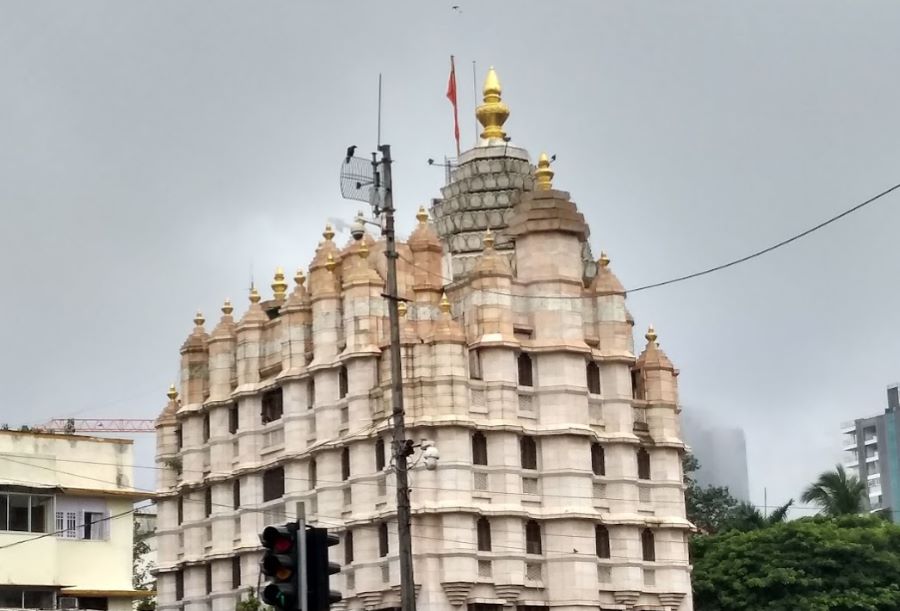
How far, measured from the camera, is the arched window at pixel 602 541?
59.1m

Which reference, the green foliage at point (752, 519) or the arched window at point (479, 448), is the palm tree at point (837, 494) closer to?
the green foliage at point (752, 519)

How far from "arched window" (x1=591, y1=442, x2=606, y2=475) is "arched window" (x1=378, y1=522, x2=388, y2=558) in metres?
7.47

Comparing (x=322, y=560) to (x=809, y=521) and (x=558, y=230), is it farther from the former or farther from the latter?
(x=809, y=521)

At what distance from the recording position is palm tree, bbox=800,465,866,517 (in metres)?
79.0

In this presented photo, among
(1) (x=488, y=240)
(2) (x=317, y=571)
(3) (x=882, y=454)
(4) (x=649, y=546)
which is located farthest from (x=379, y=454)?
(3) (x=882, y=454)

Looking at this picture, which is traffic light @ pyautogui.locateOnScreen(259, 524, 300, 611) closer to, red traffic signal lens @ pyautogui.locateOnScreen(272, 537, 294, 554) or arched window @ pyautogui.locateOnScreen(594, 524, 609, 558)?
red traffic signal lens @ pyautogui.locateOnScreen(272, 537, 294, 554)

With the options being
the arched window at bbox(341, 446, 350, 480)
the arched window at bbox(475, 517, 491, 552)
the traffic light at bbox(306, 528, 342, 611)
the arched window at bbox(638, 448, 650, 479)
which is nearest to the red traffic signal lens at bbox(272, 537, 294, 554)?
the traffic light at bbox(306, 528, 342, 611)

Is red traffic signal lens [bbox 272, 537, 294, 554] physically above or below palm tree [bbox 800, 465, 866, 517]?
below

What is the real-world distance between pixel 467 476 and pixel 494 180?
12.7m

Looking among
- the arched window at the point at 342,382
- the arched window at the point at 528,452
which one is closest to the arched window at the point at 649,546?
the arched window at the point at 528,452

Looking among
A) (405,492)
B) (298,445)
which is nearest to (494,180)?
(298,445)

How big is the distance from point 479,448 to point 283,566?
3655 centimetres

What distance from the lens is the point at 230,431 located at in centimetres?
6494

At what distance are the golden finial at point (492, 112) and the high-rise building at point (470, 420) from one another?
254 millimetres
